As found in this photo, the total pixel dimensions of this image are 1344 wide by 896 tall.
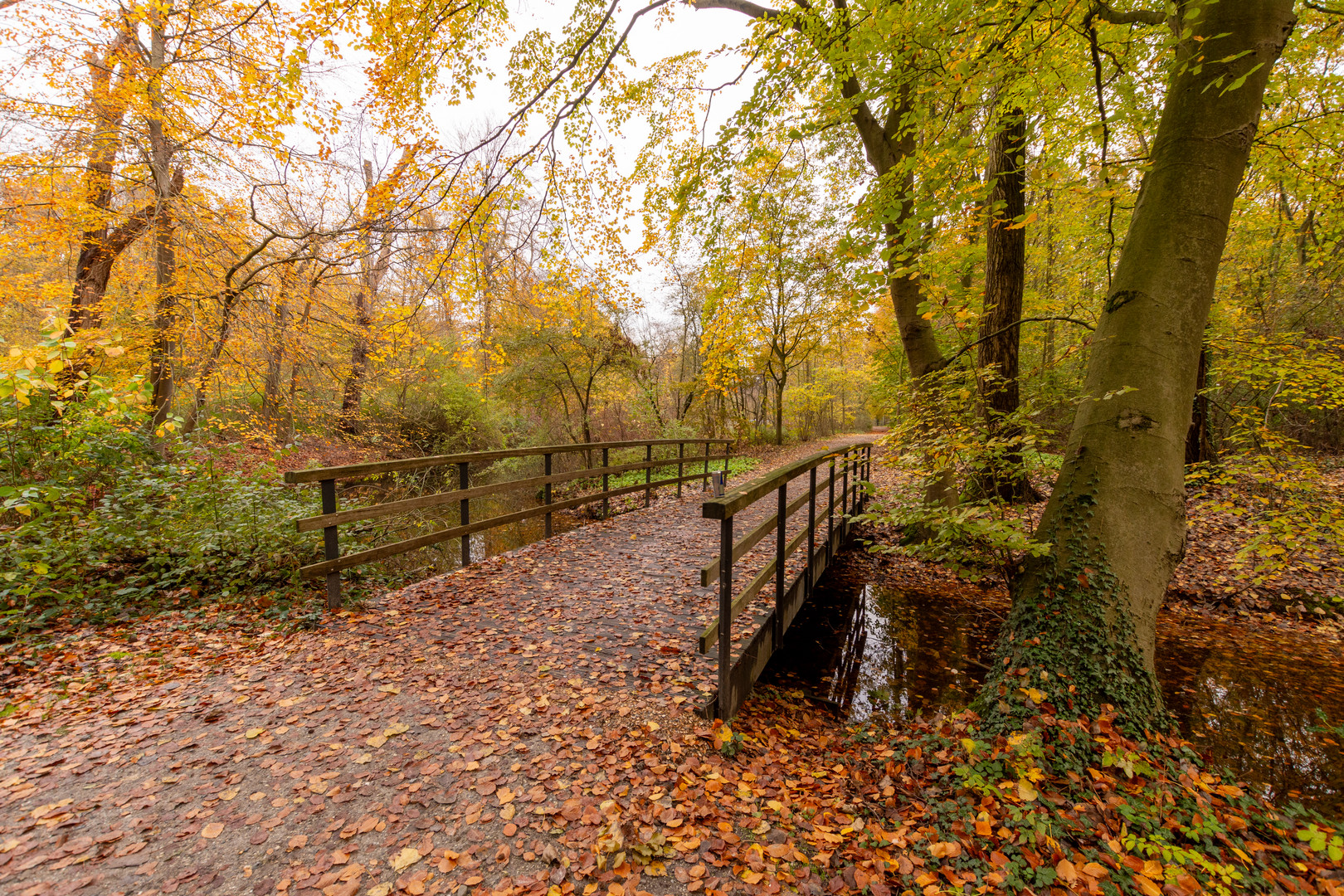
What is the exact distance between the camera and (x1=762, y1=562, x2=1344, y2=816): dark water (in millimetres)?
3375

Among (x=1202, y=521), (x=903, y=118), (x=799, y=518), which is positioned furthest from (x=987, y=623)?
(x=903, y=118)

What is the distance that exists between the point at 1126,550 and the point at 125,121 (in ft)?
39.4

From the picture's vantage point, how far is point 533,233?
5.29m

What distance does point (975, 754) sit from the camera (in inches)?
104

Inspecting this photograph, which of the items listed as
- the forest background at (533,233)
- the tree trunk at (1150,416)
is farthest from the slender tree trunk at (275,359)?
the tree trunk at (1150,416)

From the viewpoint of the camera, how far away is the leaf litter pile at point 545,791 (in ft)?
6.26

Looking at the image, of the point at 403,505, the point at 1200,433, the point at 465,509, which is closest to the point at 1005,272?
the point at 1200,433

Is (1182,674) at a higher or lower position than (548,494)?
lower

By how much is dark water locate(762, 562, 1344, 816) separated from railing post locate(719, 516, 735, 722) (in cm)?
184

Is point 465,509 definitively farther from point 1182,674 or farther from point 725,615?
point 1182,674

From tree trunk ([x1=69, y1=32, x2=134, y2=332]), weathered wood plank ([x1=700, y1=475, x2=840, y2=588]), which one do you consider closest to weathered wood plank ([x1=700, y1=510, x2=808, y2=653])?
weathered wood plank ([x1=700, y1=475, x2=840, y2=588])

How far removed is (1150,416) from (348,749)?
498 centimetres

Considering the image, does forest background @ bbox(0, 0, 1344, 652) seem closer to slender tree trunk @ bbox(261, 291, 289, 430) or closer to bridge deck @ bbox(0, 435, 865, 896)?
slender tree trunk @ bbox(261, 291, 289, 430)

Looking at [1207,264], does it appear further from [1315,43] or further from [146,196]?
[146,196]
